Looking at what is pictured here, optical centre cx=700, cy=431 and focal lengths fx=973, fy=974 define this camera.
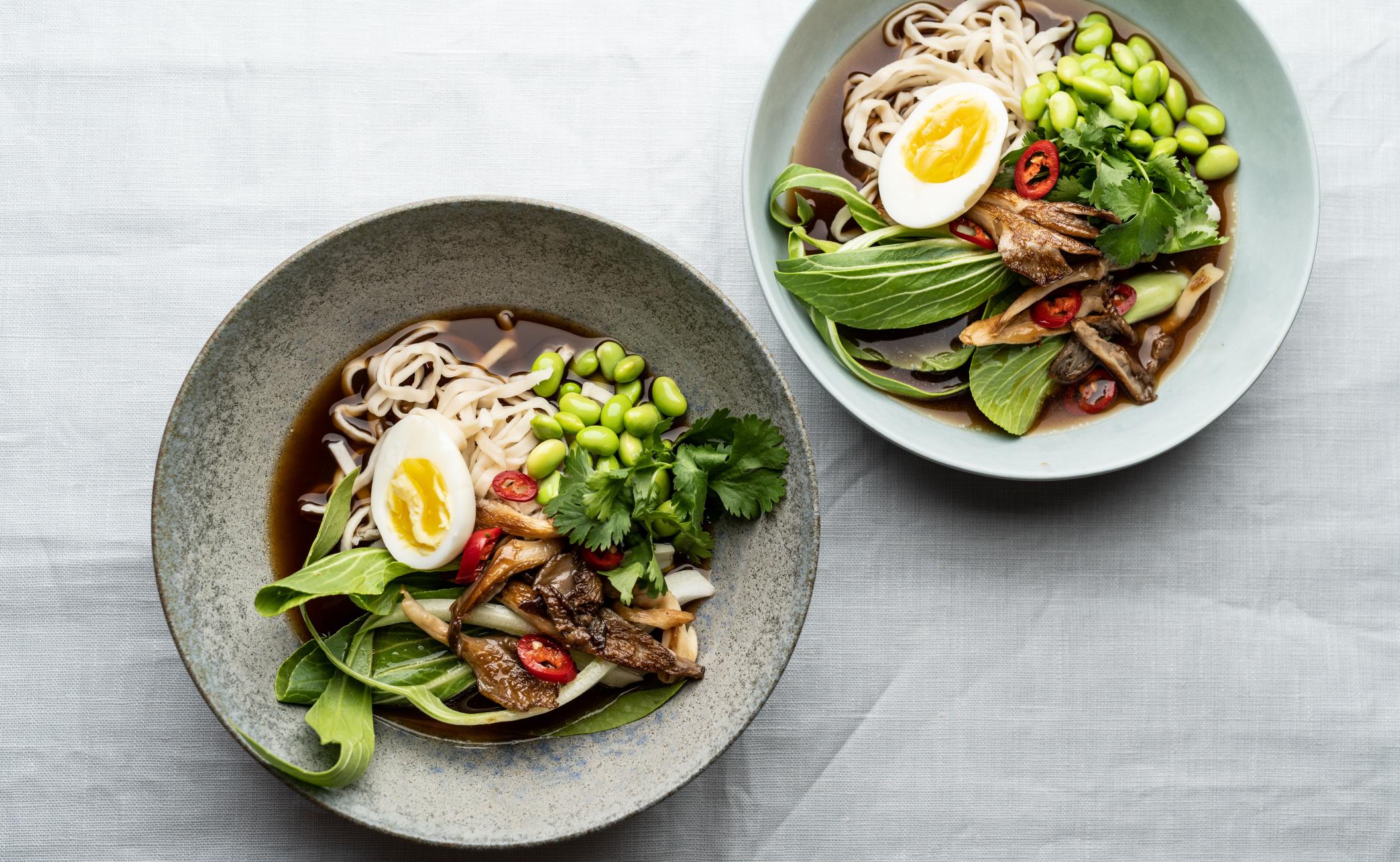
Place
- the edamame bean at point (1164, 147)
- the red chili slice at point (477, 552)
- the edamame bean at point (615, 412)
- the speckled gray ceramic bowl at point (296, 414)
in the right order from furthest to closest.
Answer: the edamame bean at point (1164, 147), the edamame bean at point (615, 412), the red chili slice at point (477, 552), the speckled gray ceramic bowl at point (296, 414)

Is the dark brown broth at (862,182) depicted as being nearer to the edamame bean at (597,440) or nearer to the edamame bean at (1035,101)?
the edamame bean at (1035,101)

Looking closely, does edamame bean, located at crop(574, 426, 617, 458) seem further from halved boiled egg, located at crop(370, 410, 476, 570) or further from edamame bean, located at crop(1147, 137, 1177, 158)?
edamame bean, located at crop(1147, 137, 1177, 158)

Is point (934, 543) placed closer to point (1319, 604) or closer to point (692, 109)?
point (1319, 604)

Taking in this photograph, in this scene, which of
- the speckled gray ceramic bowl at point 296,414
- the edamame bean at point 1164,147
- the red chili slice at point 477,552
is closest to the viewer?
the speckled gray ceramic bowl at point 296,414

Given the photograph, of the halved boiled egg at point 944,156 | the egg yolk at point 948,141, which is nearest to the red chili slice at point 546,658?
the halved boiled egg at point 944,156

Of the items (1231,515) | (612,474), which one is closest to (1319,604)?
(1231,515)

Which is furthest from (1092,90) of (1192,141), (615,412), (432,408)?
(432,408)

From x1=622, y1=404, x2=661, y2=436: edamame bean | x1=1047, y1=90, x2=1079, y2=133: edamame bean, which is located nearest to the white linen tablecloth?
x1=622, y1=404, x2=661, y2=436: edamame bean
